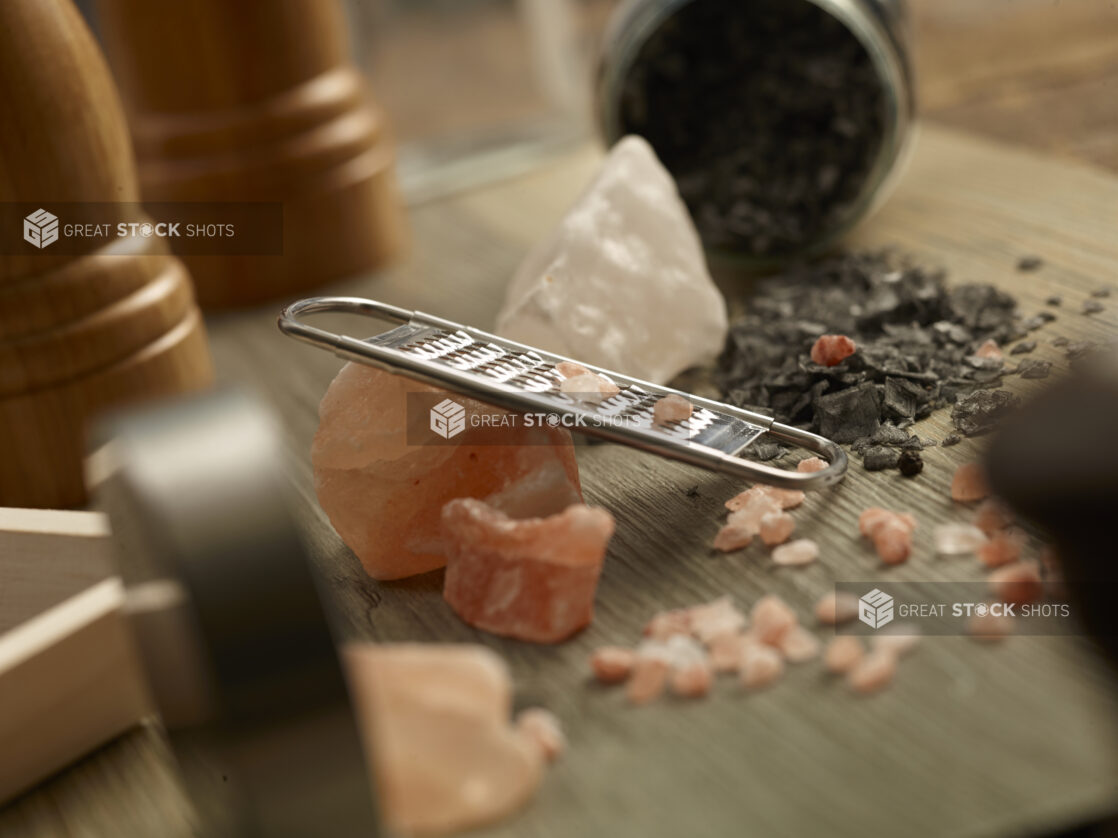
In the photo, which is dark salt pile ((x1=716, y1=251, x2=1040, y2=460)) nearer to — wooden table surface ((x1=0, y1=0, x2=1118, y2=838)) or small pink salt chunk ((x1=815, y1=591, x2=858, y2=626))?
wooden table surface ((x1=0, y1=0, x2=1118, y2=838))

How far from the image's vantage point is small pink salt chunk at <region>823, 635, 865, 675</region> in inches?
21.6

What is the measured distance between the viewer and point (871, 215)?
4.03ft

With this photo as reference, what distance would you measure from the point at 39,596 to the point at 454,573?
238 mm

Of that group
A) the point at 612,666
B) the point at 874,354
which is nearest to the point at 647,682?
the point at 612,666

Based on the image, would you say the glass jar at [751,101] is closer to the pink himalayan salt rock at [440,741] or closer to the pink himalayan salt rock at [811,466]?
the pink himalayan salt rock at [811,466]

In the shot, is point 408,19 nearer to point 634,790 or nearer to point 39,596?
point 39,596

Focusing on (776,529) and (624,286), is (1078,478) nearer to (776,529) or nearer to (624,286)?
(776,529)

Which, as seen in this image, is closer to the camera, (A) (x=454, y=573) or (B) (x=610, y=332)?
(A) (x=454, y=573)

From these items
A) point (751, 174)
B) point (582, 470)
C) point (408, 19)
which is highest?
point (408, 19)

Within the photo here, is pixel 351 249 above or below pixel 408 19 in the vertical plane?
below

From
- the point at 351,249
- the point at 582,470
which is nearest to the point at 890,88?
the point at 582,470

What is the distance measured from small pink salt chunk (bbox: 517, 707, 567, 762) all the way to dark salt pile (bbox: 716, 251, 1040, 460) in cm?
32

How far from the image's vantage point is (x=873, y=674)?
537mm

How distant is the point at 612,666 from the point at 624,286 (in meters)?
0.40
